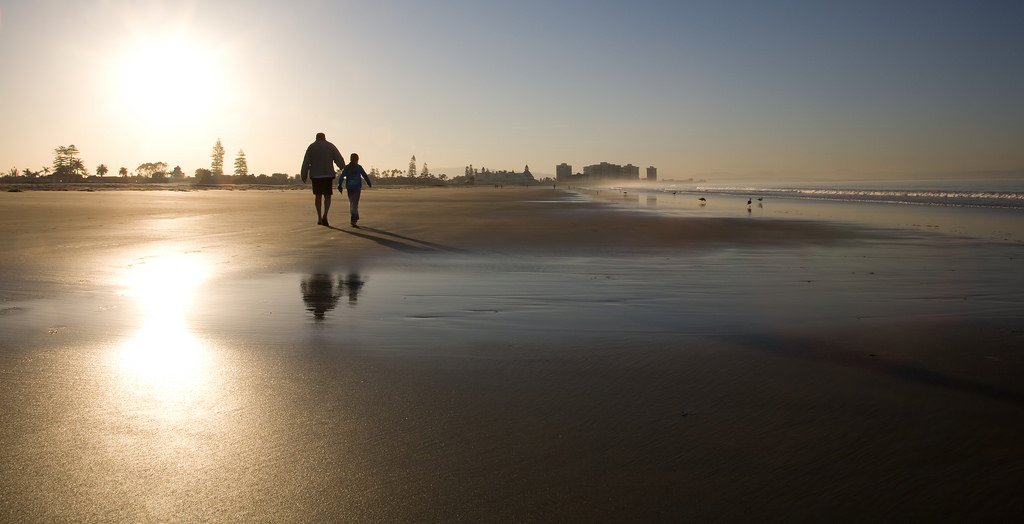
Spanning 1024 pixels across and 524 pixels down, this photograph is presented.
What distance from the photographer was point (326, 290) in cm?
609

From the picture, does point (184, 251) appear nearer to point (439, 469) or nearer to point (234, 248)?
point (234, 248)

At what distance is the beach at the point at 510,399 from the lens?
2.04m

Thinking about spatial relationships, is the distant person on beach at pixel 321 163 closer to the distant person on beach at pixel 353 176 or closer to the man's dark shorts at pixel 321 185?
the man's dark shorts at pixel 321 185

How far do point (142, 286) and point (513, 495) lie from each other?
17.4 ft

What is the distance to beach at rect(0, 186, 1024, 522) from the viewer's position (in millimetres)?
2045

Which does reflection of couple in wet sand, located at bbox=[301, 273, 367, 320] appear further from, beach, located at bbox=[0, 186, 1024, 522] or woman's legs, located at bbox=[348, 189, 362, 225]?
woman's legs, located at bbox=[348, 189, 362, 225]

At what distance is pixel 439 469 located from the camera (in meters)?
2.22

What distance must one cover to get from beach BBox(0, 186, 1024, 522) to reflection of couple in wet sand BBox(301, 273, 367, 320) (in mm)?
60

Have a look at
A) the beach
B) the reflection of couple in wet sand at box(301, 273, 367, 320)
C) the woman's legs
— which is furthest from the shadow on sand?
the beach

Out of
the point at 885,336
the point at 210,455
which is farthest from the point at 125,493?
the point at 885,336

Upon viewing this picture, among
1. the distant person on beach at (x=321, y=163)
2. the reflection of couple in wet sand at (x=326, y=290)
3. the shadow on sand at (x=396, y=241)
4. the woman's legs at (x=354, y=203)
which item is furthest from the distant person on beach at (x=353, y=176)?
the reflection of couple in wet sand at (x=326, y=290)

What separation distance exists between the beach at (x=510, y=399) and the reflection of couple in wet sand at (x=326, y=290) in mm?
60

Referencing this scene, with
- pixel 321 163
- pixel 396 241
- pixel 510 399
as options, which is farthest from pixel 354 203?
pixel 510 399

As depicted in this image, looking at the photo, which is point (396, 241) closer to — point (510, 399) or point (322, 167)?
point (322, 167)
